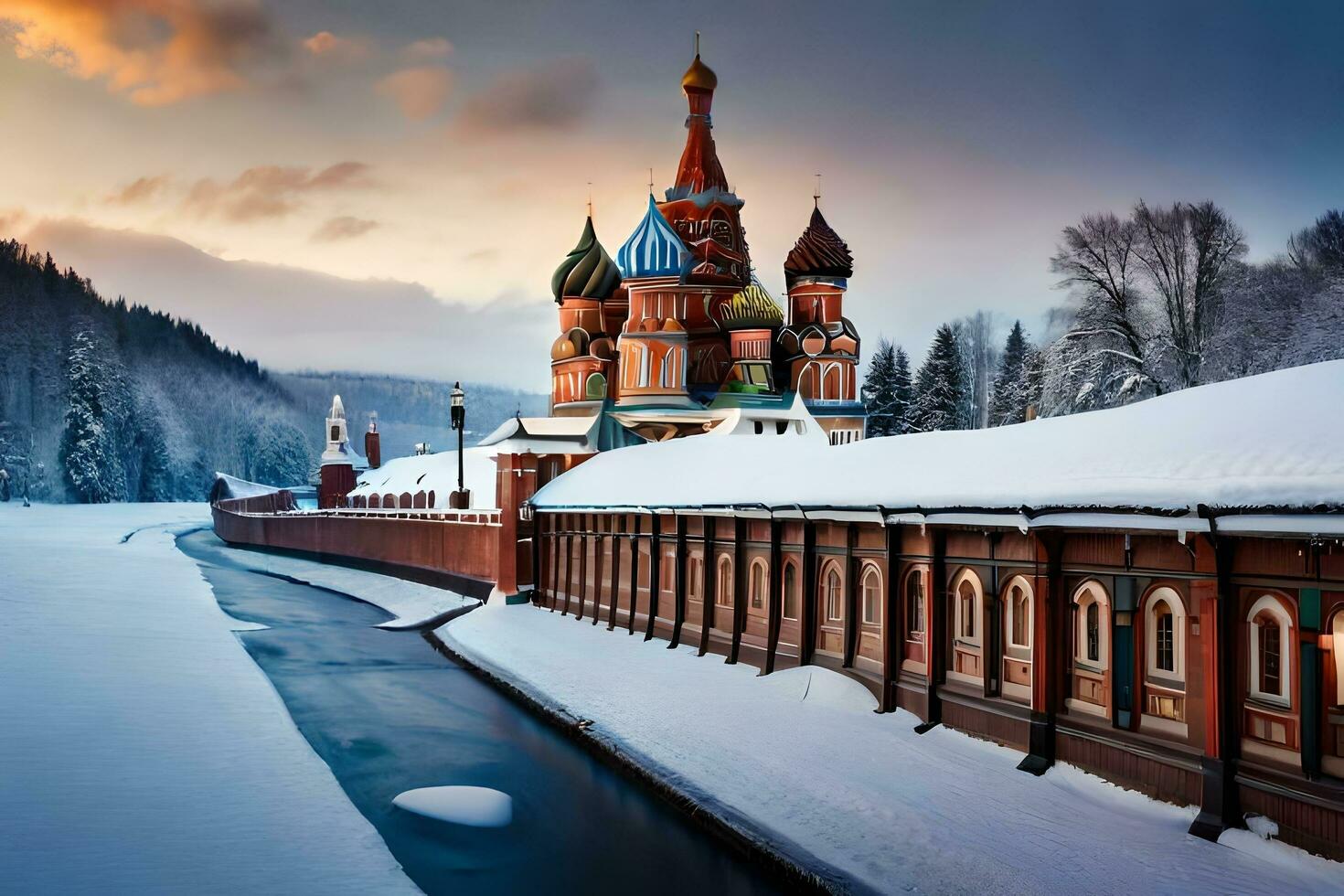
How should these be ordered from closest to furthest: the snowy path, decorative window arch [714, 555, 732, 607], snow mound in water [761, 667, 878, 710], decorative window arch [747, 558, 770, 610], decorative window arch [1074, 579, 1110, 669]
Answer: the snowy path < decorative window arch [1074, 579, 1110, 669] < snow mound in water [761, 667, 878, 710] < decorative window arch [747, 558, 770, 610] < decorative window arch [714, 555, 732, 607]

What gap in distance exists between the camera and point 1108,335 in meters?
42.7

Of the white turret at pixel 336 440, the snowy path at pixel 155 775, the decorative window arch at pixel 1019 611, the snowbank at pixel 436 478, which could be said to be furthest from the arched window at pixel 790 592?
the white turret at pixel 336 440

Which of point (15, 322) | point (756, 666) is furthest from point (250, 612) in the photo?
point (15, 322)

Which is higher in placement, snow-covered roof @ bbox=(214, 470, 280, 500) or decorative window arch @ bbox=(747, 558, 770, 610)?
snow-covered roof @ bbox=(214, 470, 280, 500)

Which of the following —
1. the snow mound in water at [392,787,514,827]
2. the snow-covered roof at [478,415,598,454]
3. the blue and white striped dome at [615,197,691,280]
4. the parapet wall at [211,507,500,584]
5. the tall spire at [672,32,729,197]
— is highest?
the tall spire at [672,32,729,197]

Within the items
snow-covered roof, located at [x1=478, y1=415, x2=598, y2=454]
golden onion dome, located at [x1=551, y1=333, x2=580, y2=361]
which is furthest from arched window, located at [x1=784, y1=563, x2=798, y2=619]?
golden onion dome, located at [x1=551, y1=333, x2=580, y2=361]

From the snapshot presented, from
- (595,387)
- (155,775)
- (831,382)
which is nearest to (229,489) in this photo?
(595,387)

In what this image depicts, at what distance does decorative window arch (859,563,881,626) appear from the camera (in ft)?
53.9

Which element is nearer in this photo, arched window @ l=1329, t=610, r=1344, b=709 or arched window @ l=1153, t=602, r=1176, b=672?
arched window @ l=1329, t=610, r=1344, b=709

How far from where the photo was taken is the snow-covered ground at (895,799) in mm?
9625

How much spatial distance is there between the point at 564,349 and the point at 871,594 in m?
50.6

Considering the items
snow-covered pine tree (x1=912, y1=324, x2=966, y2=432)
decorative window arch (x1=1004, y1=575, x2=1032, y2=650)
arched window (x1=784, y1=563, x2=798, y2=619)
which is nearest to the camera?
decorative window arch (x1=1004, y1=575, x2=1032, y2=650)

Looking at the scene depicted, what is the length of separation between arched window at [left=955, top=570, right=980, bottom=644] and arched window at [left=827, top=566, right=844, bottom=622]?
3074 mm

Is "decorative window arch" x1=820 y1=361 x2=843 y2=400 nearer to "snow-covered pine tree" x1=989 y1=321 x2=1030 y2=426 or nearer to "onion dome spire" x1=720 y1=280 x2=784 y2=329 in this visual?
"onion dome spire" x1=720 y1=280 x2=784 y2=329
